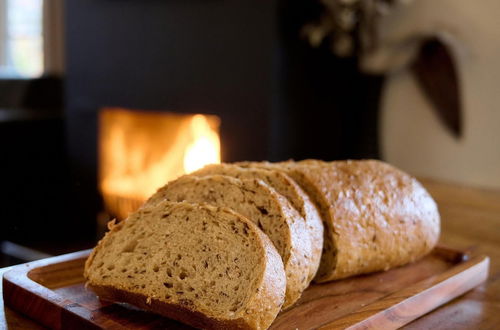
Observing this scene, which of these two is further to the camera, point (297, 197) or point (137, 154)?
Answer: point (137, 154)

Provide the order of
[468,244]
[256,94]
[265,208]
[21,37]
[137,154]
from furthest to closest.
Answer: [21,37] < [137,154] < [256,94] < [468,244] < [265,208]

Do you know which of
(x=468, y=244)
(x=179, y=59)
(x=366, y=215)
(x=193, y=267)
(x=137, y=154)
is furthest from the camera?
(x=137, y=154)

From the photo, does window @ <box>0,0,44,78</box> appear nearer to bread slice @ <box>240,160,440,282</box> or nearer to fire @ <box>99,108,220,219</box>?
fire @ <box>99,108,220,219</box>

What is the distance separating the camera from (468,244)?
1.91 m

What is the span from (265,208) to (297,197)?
0.09 m

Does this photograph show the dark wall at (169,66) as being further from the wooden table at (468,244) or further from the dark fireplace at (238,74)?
the wooden table at (468,244)

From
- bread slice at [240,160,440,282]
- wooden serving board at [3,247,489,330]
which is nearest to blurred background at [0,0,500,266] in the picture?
bread slice at [240,160,440,282]

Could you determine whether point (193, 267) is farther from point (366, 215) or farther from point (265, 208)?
point (366, 215)

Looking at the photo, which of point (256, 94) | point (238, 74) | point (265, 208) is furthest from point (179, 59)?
point (265, 208)

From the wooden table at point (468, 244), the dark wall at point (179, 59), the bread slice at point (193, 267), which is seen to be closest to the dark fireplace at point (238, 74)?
the dark wall at point (179, 59)

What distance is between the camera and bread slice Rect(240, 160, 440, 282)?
1432mm

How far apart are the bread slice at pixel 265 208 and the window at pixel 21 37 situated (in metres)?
5.10

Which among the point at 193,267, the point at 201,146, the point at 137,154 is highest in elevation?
the point at 193,267

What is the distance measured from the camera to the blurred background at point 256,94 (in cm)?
320
